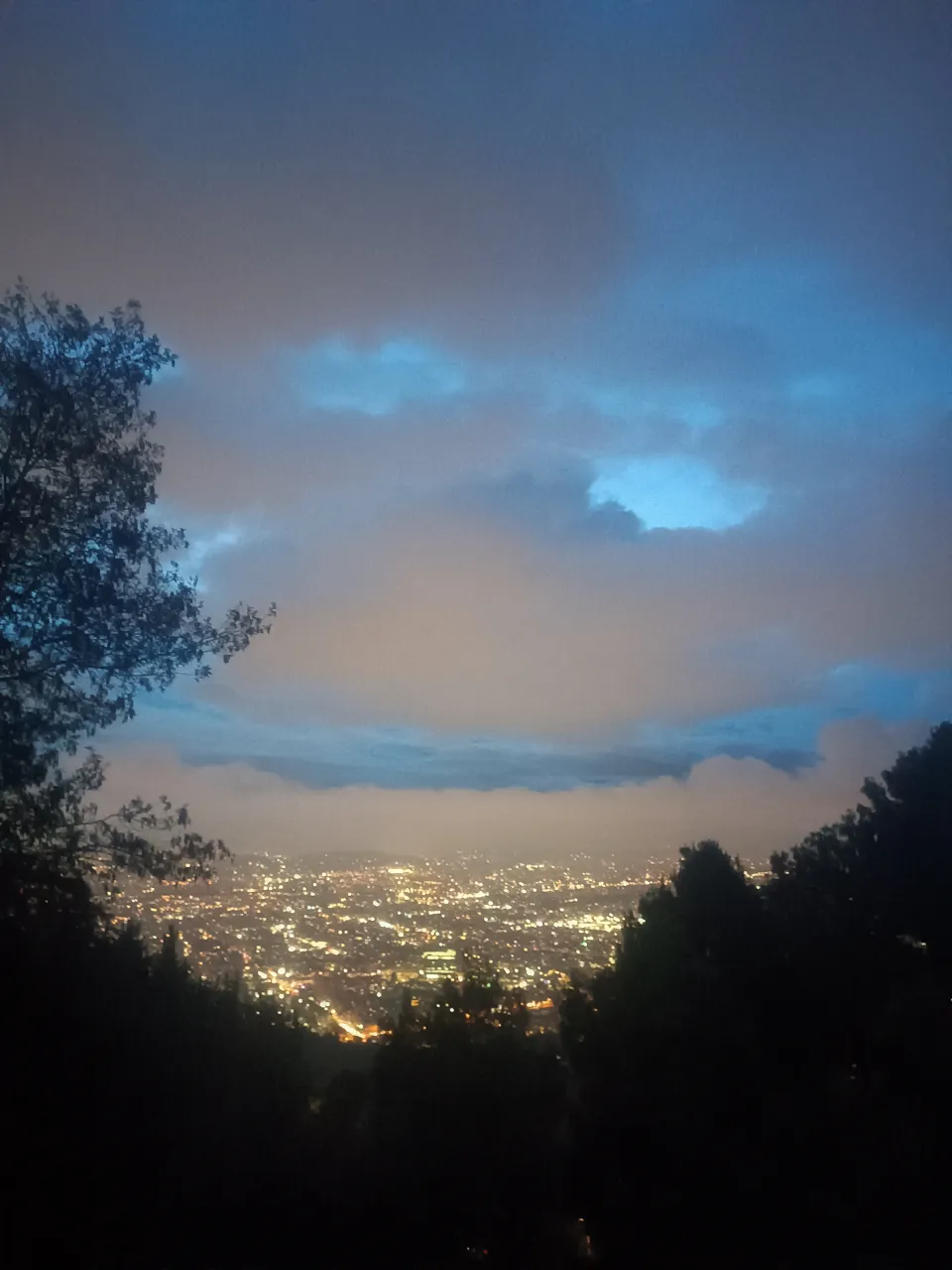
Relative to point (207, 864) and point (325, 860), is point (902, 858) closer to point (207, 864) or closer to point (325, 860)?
point (207, 864)

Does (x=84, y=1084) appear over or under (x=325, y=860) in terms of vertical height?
over

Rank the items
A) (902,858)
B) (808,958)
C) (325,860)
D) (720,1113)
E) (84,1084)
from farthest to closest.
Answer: (325,860), (902,858), (808,958), (720,1113), (84,1084)

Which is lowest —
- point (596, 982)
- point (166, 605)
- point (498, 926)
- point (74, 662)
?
point (498, 926)

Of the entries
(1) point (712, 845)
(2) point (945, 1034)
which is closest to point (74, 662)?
(2) point (945, 1034)

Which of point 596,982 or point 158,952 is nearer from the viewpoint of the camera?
point 158,952

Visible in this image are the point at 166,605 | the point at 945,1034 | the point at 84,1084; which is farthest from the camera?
the point at 945,1034

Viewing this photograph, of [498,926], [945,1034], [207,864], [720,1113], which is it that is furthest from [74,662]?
[498,926]

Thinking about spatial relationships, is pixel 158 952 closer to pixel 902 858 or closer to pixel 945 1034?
pixel 945 1034
